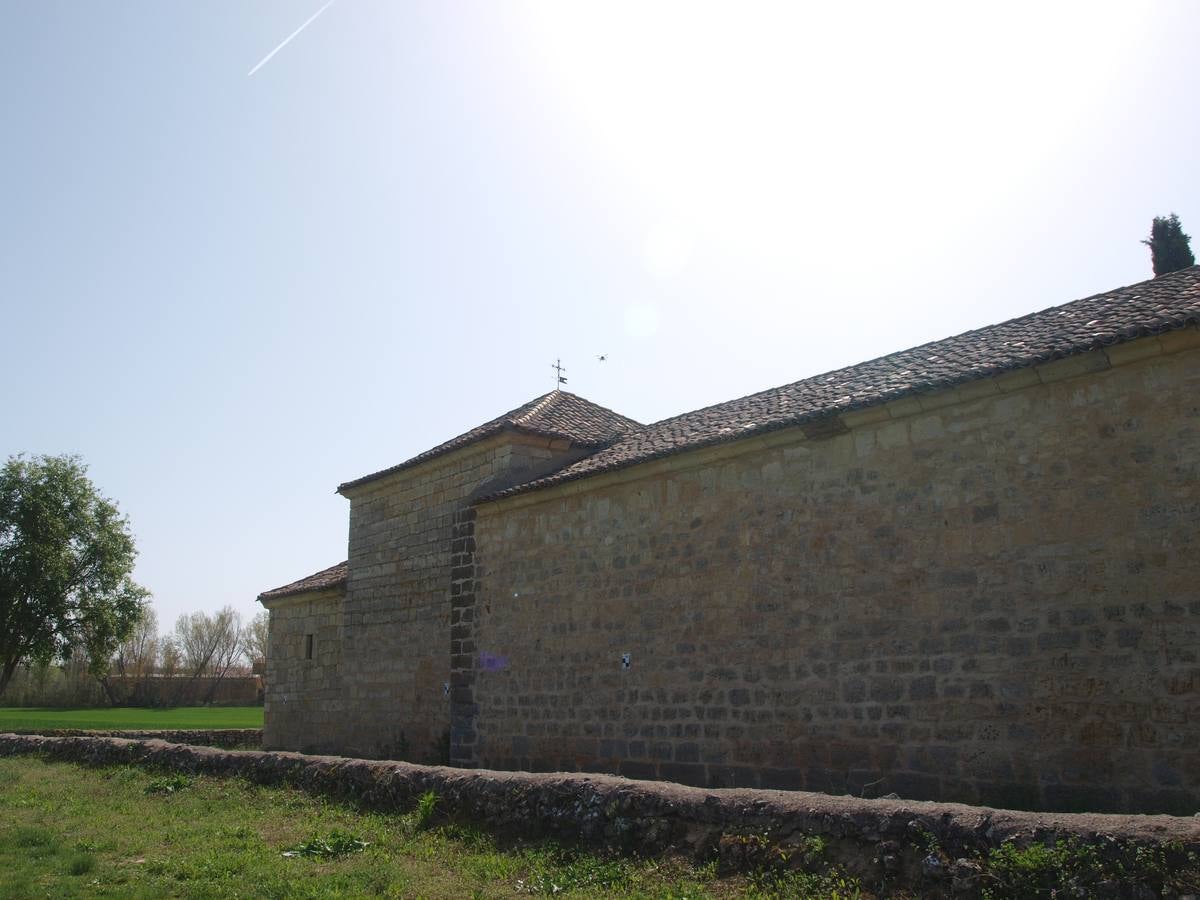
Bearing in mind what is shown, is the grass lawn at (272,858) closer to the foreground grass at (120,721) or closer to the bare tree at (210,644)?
the foreground grass at (120,721)

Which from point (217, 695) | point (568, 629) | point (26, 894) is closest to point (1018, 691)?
point (568, 629)

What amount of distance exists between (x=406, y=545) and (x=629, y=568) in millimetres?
5475

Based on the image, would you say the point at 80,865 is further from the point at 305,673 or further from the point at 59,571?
the point at 59,571

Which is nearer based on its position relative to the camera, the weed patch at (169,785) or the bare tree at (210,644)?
the weed patch at (169,785)

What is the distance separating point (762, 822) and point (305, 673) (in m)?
13.9

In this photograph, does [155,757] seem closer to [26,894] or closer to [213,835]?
[213,835]

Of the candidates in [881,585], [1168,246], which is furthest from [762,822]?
[1168,246]

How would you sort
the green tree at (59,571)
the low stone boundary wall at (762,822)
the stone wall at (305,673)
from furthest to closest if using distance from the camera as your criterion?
the green tree at (59,571), the stone wall at (305,673), the low stone boundary wall at (762,822)

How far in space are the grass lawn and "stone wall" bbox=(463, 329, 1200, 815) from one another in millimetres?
3306

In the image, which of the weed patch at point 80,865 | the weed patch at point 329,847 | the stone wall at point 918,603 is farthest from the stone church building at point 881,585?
the weed patch at point 80,865

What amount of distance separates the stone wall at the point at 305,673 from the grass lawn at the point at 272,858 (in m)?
6.98

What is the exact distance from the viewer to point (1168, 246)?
47.2 feet

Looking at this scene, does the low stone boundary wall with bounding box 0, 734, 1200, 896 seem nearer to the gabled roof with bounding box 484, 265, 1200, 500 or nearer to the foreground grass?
the gabled roof with bounding box 484, 265, 1200, 500

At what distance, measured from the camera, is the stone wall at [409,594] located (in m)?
13.5
